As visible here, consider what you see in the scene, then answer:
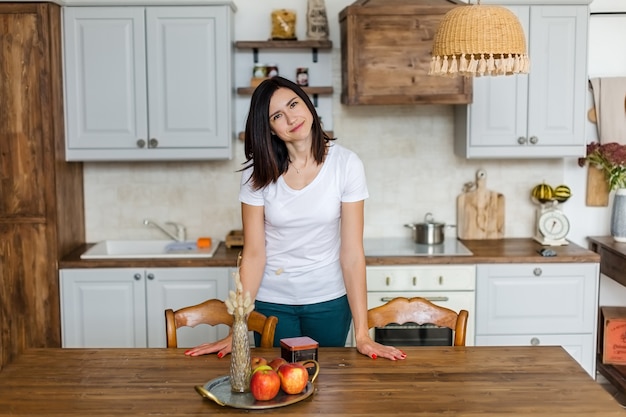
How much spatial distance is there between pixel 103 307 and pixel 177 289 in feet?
1.22

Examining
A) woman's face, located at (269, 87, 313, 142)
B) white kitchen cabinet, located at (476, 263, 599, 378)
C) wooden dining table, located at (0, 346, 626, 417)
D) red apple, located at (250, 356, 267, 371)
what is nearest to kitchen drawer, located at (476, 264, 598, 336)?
white kitchen cabinet, located at (476, 263, 599, 378)

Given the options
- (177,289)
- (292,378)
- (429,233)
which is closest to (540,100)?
(429,233)

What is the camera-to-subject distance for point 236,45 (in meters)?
4.17

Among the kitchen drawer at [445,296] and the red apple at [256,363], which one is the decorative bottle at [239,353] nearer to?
the red apple at [256,363]

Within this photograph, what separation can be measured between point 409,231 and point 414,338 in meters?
0.72

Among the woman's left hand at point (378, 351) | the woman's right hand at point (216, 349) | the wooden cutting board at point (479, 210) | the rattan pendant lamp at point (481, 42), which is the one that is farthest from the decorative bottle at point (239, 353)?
the wooden cutting board at point (479, 210)

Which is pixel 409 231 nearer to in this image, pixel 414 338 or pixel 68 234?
pixel 414 338

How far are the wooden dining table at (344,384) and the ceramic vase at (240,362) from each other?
9 centimetres

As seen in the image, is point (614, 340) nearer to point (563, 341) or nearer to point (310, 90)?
point (563, 341)

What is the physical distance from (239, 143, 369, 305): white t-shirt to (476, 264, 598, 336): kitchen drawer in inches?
51.9

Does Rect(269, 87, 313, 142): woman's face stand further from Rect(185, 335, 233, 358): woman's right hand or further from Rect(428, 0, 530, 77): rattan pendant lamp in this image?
Rect(185, 335, 233, 358): woman's right hand

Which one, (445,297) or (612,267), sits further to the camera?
(612,267)

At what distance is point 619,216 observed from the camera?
4199mm

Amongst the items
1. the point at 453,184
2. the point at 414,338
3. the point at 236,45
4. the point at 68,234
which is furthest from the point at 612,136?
the point at 68,234
